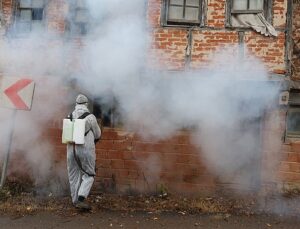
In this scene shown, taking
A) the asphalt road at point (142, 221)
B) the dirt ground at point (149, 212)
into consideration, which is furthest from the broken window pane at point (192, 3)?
the asphalt road at point (142, 221)

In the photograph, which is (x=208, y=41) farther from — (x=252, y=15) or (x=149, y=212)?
(x=149, y=212)

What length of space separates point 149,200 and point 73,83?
260cm

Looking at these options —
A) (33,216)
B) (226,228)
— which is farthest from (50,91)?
(226,228)

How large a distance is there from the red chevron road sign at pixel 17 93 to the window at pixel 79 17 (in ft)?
5.27

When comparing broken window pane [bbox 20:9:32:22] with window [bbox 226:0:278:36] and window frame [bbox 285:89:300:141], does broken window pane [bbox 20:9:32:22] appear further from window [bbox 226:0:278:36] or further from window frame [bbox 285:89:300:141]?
window frame [bbox 285:89:300:141]

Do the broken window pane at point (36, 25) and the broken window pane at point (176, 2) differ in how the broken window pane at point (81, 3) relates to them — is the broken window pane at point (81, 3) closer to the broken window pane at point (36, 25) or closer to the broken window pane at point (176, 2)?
the broken window pane at point (36, 25)

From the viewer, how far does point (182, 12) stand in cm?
725

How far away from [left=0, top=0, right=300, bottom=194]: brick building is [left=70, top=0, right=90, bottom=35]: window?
0.07 feet

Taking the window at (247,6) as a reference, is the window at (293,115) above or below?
below

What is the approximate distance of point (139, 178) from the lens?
708cm

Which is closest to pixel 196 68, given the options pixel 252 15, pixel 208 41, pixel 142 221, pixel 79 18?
pixel 208 41

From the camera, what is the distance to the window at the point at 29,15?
24.5ft

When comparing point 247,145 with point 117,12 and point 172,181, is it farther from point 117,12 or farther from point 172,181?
point 117,12

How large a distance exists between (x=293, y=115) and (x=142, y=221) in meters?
3.51
